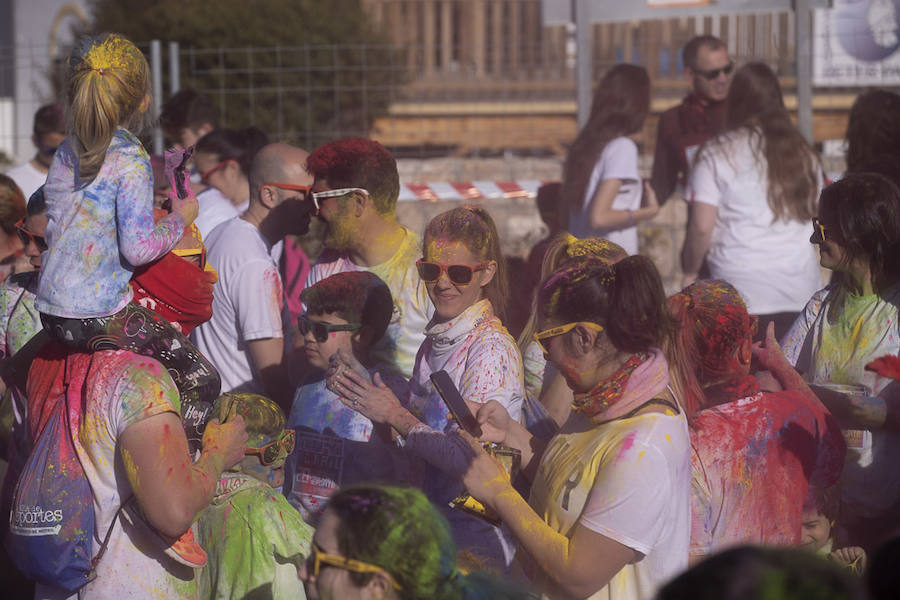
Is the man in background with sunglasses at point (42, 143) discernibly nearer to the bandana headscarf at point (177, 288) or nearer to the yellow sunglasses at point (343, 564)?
the bandana headscarf at point (177, 288)

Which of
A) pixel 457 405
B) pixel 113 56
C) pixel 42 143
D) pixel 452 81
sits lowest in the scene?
pixel 457 405

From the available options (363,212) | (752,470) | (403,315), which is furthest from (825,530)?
(363,212)

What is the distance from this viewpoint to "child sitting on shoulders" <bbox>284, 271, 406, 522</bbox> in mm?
3766

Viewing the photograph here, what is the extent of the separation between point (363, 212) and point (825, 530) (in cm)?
212

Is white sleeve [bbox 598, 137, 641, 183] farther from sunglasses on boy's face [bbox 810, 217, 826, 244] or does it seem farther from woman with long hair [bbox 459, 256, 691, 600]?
woman with long hair [bbox 459, 256, 691, 600]

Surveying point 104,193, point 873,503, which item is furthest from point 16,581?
point 873,503

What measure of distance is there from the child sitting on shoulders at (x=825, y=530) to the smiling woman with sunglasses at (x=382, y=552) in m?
1.59

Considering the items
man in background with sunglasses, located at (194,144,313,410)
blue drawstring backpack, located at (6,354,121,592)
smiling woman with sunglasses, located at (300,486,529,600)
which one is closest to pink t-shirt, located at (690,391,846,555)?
smiling woman with sunglasses, located at (300,486,529,600)

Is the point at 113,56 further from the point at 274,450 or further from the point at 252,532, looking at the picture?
the point at 252,532

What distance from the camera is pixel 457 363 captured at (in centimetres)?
353

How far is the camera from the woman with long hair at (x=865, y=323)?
3.72 meters

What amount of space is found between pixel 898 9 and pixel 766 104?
366 centimetres

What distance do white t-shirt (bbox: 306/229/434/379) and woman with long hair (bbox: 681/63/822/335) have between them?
200cm

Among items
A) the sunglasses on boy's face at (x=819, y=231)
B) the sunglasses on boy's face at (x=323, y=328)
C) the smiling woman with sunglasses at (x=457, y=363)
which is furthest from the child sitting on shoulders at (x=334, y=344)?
the sunglasses on boy's face at (x=819, y=231)
